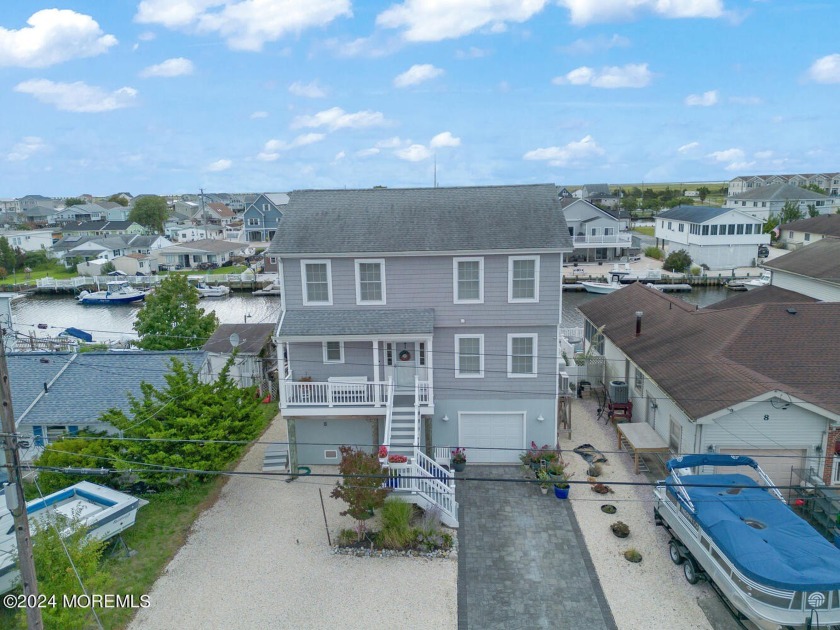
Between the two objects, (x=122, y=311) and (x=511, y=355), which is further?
(x=122, y=311)

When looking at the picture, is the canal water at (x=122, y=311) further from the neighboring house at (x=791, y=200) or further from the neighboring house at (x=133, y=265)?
the neighboring house at (x=791, y=200)

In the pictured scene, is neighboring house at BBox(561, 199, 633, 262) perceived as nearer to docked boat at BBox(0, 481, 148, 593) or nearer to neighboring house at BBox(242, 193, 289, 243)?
neighboring house at BBox(242, 193, 289, 243)

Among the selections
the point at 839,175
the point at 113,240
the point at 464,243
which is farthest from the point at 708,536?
the point at 839,175

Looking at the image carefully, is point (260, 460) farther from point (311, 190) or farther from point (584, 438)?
point (584, 438)

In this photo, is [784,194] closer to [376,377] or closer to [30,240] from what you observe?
[376,377]

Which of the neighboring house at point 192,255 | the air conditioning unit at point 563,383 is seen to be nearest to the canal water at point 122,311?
the neighboring house at point 192,255

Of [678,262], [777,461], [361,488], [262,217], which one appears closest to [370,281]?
[361,488]
